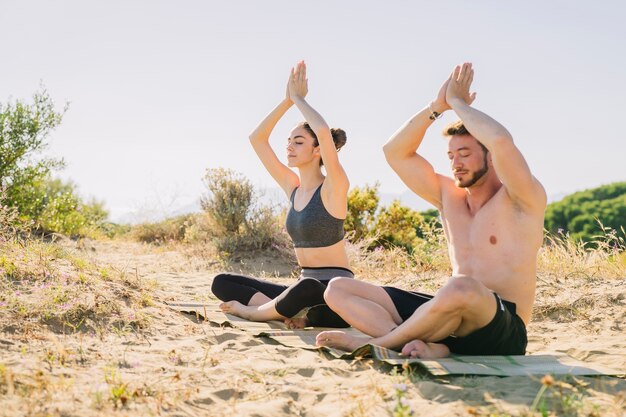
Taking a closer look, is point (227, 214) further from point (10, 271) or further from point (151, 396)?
point (151, 396)

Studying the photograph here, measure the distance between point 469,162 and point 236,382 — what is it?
201 cm

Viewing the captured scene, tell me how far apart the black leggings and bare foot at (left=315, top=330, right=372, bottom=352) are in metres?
0.68

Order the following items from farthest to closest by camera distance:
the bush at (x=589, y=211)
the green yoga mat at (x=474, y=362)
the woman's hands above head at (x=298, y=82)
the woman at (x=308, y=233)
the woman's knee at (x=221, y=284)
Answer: the bush at (x=589, y=211) → the woman's knee at (x=221, y=284) → the woman's hands above head at (x=298, y=82) → the woman at (x=308, y=233) → the green yoga mat at (x=474, y=362)

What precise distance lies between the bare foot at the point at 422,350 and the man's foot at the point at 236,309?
1.98m

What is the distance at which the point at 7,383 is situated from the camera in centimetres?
271

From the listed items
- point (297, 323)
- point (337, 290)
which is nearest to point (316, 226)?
point (297, 323)

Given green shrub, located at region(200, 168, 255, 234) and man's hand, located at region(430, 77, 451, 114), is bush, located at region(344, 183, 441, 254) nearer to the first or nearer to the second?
green shrub, located at region(200, 168, 255, 234)

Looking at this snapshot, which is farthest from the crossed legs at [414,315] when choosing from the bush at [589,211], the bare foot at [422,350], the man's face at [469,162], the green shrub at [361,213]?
the bush at [589,211]

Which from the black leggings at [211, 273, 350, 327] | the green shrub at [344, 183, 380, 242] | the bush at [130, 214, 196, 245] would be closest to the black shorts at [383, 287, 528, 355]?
the black leggings at [211, 273, 350, 327]

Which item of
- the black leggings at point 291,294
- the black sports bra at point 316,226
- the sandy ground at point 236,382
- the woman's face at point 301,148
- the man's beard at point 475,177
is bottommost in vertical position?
the sandy ground at point 236,382

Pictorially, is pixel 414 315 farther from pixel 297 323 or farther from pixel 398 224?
pixel 398 224

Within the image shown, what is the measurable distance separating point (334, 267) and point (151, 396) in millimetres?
2611

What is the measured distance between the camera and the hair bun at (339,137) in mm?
5625

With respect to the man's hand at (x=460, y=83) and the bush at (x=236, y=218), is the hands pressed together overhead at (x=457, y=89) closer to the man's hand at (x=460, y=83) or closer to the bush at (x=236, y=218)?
the man's hand at (x=460, y=83)
